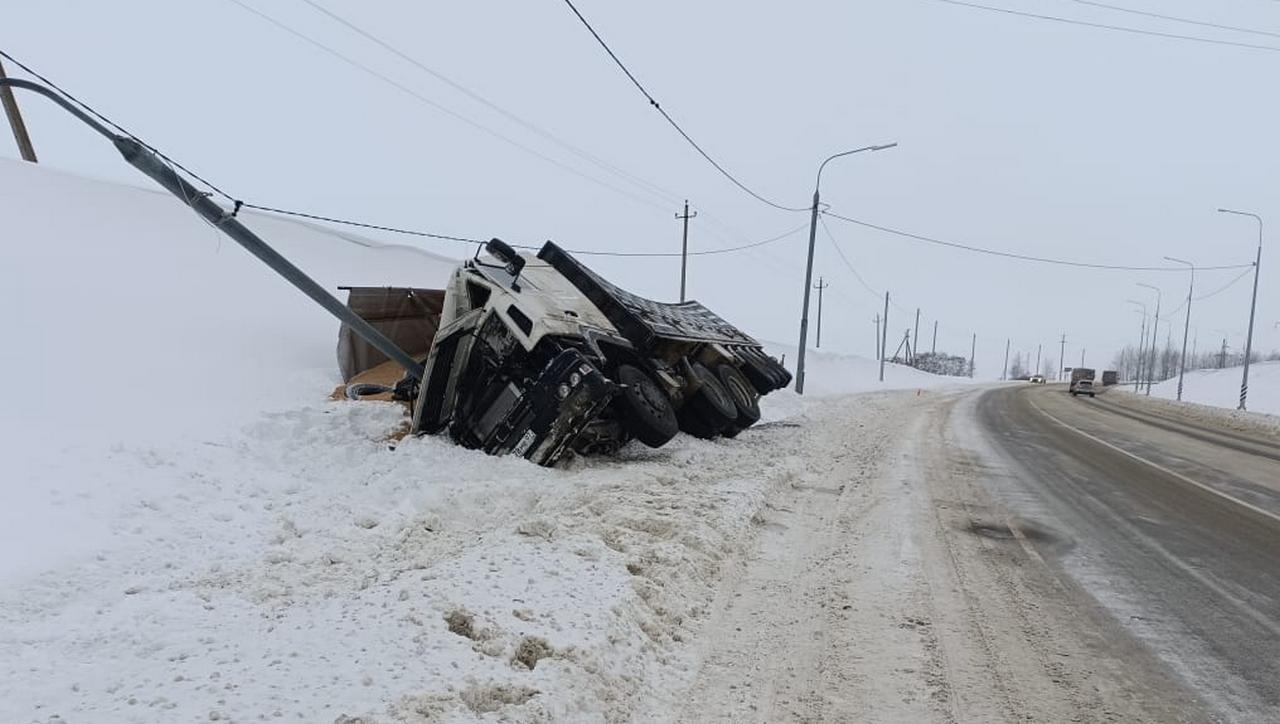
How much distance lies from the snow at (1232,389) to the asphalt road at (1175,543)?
36.2 metres

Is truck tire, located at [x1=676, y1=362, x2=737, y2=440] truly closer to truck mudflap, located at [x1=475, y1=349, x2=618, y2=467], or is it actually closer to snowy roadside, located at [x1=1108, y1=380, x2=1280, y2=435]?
truck mudflap, located at [x1=475, y1=349, x2=618, y2=467]

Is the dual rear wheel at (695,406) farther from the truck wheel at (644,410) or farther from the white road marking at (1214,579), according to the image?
the white road marking at (1214,579)

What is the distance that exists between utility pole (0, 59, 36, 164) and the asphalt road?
22.3m

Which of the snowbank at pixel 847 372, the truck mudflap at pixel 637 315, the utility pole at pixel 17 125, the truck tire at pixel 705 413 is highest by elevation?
the utility pole at pixel 17 125

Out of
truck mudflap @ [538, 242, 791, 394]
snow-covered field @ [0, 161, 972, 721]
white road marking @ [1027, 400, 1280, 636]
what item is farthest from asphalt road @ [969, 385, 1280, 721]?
truck mudflap @ [538, 242, 791, 394]

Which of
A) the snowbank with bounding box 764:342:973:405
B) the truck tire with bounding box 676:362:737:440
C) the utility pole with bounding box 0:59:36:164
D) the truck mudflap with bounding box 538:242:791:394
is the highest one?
the utility pole with bounding box 0:59:36:164

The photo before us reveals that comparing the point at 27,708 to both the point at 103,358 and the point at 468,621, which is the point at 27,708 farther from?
the point at 103,358

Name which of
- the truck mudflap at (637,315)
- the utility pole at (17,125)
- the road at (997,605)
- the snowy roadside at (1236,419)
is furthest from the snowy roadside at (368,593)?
the snowy roadside at (1236,419)

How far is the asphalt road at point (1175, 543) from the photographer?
405 centimetres

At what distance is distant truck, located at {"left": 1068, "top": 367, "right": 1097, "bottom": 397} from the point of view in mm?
46344

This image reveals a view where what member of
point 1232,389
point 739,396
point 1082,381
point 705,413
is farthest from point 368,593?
point 1232,389

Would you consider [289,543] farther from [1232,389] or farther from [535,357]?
[1232,389]

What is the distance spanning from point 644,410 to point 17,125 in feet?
60.9

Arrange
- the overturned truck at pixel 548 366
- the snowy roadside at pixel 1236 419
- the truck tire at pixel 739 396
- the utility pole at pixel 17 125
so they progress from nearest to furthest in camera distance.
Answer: the overturned truck at pixel 548 366 < the truck tire at pixel 739 396 < the utility pole at pixel 17 125 < the snowy roadside at pixel 1236 419
